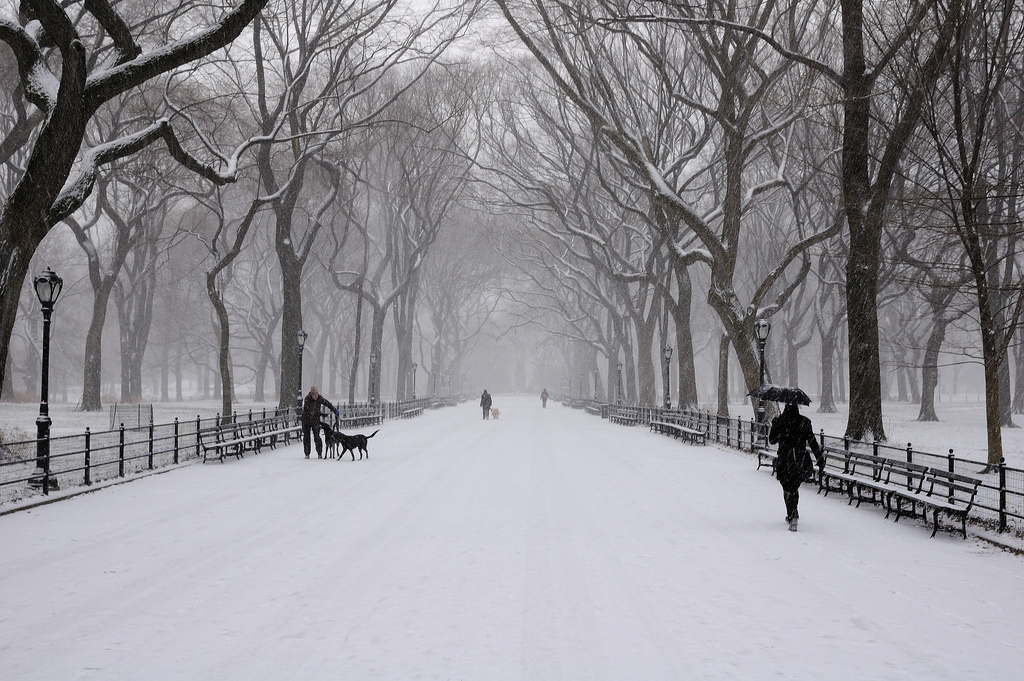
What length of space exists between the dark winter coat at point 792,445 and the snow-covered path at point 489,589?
760 millimetres

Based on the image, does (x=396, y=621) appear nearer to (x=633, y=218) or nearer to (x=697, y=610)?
(x=697, y=610)

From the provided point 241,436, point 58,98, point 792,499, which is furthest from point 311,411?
point 792,499

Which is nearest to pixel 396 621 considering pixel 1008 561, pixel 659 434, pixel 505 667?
pixel 505 667

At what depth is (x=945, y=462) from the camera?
629 inches

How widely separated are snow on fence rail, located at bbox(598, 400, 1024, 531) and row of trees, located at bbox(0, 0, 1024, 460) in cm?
169

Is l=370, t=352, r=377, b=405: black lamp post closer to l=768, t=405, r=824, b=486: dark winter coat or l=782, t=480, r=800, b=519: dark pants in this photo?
l=768, t=405, r=824, b=486: dark winter coat

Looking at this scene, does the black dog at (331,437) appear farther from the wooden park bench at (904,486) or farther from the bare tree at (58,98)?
the wooden park bench at (904,486)

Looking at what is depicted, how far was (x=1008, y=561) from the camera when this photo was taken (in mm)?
9188

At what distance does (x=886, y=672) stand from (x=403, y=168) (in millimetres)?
36240

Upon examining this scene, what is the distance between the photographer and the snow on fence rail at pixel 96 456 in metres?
13.1

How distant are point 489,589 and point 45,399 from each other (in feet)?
33.2

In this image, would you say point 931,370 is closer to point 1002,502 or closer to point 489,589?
point 1002,502

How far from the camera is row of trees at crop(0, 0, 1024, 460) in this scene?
Answer: 15.3 m

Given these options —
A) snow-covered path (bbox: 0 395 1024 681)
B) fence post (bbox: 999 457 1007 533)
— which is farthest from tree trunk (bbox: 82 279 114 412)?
fence post (bbox: 999 457 1007 533)
